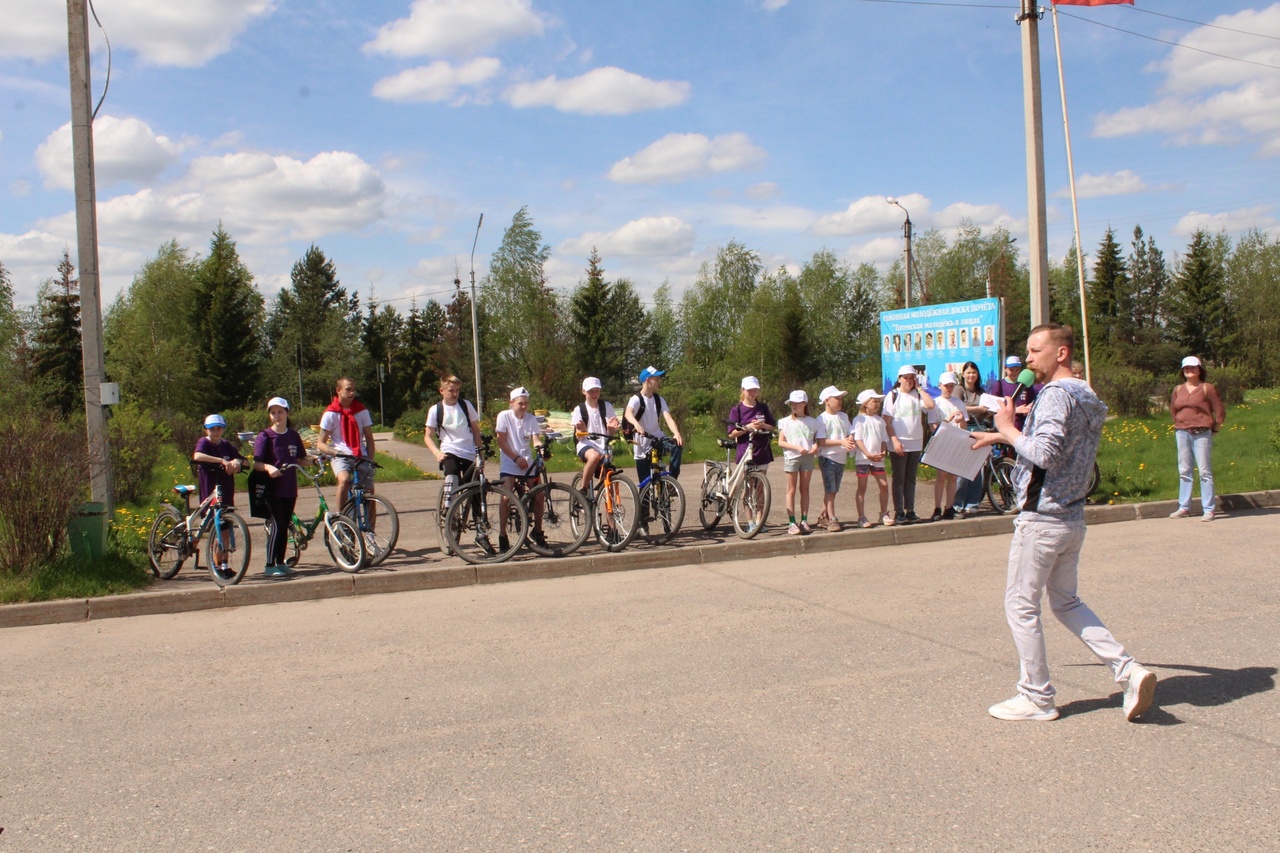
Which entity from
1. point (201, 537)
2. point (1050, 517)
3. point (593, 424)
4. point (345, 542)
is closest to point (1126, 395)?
point (593, 424)

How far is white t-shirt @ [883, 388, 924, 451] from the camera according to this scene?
1148 cm

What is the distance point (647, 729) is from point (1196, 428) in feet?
30.9

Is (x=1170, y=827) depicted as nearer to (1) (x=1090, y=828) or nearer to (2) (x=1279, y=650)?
(1) (x=1090, y=828)

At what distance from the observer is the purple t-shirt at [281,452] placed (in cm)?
946

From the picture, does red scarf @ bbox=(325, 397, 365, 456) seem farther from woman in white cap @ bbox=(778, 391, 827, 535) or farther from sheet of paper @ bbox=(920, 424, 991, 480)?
sheet of paper @ bbox=(920, 424, 991, 480)

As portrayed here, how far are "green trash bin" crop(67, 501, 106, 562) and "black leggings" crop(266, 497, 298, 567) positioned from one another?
1480mm

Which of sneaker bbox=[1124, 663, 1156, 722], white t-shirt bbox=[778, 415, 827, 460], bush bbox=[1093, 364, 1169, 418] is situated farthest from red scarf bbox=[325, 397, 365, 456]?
bush bbox=[1093, 364, 1169, 418]

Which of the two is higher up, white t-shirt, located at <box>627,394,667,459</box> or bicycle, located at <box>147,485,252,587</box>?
white t-shirt, located at <box>627,394,667,459</box>

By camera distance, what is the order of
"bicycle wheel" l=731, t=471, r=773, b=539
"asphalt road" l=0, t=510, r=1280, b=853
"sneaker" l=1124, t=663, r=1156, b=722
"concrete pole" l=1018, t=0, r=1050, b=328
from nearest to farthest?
"asphalt road" l=0, t=510, r=1280, b=853 < "sneaker" l=1124, t=663, r=1156, b=722 < "bicycle wheel" l=731, t=471, r=773, b=539 < "concrete pole" l=1018, t=0, r=1050, b=328

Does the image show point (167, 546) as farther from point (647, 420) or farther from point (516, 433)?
point (647, 420)

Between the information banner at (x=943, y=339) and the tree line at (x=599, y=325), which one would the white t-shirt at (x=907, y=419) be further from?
the tree line at (x=599, y=325)

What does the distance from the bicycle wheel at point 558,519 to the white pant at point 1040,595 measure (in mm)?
5561

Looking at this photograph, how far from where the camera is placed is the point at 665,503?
10.6 meters

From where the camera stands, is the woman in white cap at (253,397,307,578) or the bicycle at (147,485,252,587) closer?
the bicycle at (147,485,252,587)
